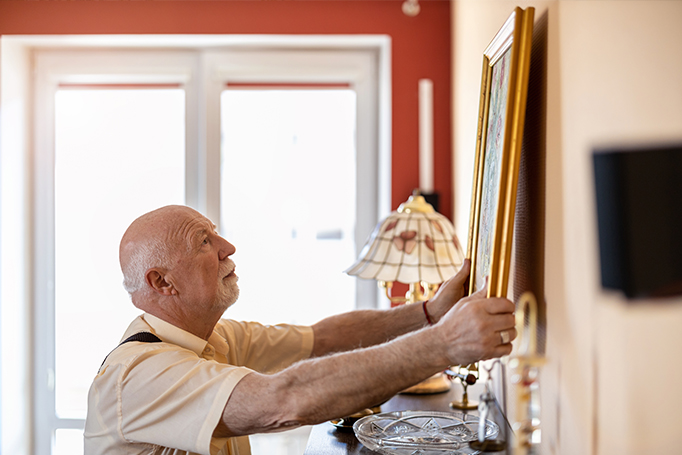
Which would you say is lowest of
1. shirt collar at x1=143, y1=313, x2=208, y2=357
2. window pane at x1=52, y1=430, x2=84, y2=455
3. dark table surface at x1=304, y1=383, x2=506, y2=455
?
window pane at x1=52, y1=430, x2=84, y2=455

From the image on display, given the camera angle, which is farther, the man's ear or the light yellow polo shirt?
the man's ear

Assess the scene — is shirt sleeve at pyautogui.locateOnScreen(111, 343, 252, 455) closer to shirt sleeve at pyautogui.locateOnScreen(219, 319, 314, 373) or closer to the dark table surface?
the dark table surface

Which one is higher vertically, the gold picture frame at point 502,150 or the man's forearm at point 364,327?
the gold picture frame at point 502,150

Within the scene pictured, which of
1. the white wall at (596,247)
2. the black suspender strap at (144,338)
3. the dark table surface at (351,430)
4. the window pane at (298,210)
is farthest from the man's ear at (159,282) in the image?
the window pane at (298,210)

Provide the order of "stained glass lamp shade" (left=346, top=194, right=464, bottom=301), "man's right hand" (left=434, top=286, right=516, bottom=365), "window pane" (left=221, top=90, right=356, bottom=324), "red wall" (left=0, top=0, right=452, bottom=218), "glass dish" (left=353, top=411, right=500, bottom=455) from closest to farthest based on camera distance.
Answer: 1. "man's right hand" (left=434, top=286, right=516, bottom=365)
2. "glass dish" (left=353, top=411, right=500, bottom=455)
3. "stained glass lamp shade" (left=346, top=194, right=464, bottom=301)
4. "red wall" (left=0, top=0, right=452, bottom=218)
5. "window pane" (left=221, top=90, right=356, bottom=324)

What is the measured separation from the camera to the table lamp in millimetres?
1741

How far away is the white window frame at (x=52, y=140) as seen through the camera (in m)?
3.05

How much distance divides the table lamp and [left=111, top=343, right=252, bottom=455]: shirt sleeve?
26.0 inches

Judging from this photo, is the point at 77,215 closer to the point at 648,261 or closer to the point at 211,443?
the point at 211,443

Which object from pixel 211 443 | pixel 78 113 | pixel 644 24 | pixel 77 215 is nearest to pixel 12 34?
pixel 78 113

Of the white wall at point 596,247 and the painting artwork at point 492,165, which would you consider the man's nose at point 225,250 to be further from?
the white wall at point 596,247

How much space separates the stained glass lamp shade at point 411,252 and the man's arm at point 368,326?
0.36 feet

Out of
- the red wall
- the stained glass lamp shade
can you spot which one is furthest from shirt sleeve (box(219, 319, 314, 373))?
the red wall

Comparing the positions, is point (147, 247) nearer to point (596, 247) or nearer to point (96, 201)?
point (596, 247)
